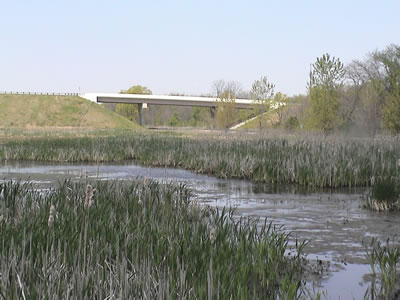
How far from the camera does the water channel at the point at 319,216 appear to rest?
5695mm

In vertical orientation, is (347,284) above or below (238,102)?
below

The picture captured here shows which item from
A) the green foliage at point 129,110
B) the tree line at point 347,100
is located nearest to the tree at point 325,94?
the tree line at point 347,100

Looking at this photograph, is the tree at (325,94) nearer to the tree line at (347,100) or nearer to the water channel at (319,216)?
the tree line at (347,100)

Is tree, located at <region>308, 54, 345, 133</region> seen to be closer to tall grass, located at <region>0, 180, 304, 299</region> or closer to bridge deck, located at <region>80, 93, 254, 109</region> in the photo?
tall grass, located at <region>0, 180, 304, 299</region>

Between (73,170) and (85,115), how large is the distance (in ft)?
193

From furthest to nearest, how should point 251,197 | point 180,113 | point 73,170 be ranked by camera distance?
1. point 180,113
2. point 73,170
3. point 251,197

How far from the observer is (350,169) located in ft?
42.3

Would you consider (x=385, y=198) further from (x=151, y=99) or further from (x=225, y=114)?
(x=151, y=99)

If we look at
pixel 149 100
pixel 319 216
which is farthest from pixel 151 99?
pixel 319 216

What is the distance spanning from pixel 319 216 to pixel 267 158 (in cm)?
610

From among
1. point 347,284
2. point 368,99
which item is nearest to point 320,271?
point 347,284

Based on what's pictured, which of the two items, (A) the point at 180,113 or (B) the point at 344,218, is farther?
(A) the point at 180,113

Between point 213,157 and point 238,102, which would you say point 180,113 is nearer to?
point 238,102

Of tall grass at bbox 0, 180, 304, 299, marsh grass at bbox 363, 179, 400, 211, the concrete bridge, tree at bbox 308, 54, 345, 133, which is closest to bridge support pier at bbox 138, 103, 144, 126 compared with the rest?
the concrete bridge
